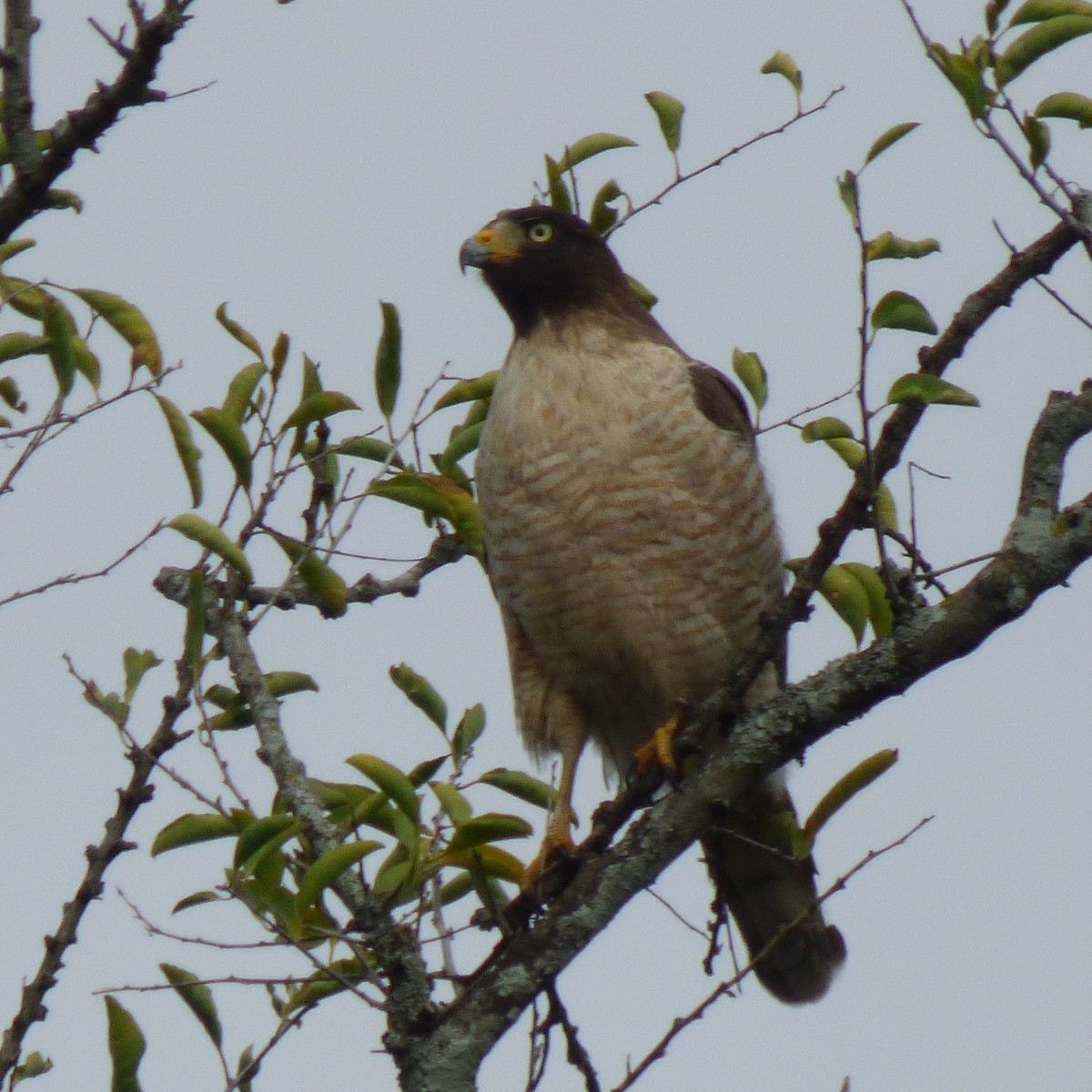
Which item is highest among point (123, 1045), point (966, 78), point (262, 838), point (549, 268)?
point (549, 268)

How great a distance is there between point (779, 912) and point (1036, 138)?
272 cm

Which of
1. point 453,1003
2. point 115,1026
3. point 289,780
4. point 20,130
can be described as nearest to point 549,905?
point 453,1003

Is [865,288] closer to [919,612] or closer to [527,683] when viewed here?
[919,612]

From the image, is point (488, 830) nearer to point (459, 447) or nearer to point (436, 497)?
point (436, 497)

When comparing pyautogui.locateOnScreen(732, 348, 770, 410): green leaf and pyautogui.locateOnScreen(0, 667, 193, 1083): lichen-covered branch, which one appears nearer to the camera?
pyautogui.locateOnScreen(0, 667, 193, 1083): lichen-covered branch

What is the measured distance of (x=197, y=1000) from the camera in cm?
293

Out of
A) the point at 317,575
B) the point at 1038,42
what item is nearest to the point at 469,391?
the point at 317,575

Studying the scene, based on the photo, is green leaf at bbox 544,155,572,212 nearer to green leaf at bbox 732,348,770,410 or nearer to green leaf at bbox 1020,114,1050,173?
green leaf at bbox 732,348,770,410

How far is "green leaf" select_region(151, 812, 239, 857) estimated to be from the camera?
3043 mm

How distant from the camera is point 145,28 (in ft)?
8.29

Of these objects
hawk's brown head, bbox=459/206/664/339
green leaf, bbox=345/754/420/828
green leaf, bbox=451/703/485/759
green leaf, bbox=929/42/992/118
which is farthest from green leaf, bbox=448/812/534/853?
hawk's brown head, bbox=459/206/664/339

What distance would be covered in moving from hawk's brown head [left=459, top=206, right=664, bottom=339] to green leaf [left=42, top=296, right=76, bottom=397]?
6.47 ft

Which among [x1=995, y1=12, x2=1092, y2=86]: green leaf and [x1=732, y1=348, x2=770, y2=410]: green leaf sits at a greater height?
[x1=732, y1=348, x2=770, y2=410]: green leaf

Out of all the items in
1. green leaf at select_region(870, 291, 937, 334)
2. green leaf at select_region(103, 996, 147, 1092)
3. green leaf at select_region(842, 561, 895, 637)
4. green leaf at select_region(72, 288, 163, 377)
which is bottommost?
green leaf at select_region(103, 996, 147, 1092)
